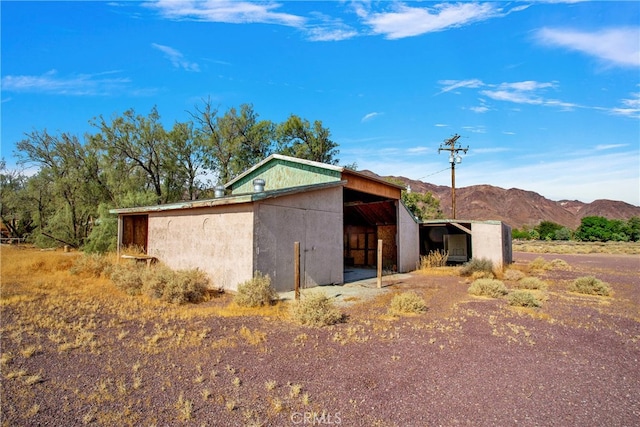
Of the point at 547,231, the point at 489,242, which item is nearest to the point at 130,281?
the point at 489,242

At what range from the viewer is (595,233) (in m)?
51.3

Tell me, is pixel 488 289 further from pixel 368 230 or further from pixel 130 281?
pixel 130 281

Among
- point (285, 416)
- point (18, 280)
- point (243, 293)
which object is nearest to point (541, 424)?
point (285, 416)

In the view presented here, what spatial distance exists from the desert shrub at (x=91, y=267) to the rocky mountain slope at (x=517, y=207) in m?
83.1

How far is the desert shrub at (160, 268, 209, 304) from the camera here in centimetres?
902

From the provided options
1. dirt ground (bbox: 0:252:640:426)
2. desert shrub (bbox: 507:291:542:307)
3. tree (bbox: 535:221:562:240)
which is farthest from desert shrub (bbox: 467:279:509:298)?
tree (bbox: 535:221:562:240)

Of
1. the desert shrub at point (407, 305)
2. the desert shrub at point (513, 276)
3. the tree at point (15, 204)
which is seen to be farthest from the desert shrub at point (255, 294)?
the tree at point (15, 204)

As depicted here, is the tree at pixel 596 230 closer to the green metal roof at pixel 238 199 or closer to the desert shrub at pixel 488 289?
the desert shrub at pixel 488 289

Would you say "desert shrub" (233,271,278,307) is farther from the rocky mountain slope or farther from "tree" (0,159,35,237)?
the rocky mountain slope

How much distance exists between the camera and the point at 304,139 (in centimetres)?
3181

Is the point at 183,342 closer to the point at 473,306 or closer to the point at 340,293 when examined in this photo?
the point at 340,293

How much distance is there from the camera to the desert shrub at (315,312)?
701 cm

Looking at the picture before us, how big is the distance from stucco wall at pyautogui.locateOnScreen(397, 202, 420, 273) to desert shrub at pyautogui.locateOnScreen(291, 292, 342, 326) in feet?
32.7

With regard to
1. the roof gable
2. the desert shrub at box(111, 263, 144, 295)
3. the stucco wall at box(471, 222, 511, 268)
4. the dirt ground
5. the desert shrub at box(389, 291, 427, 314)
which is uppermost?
the roof gable
